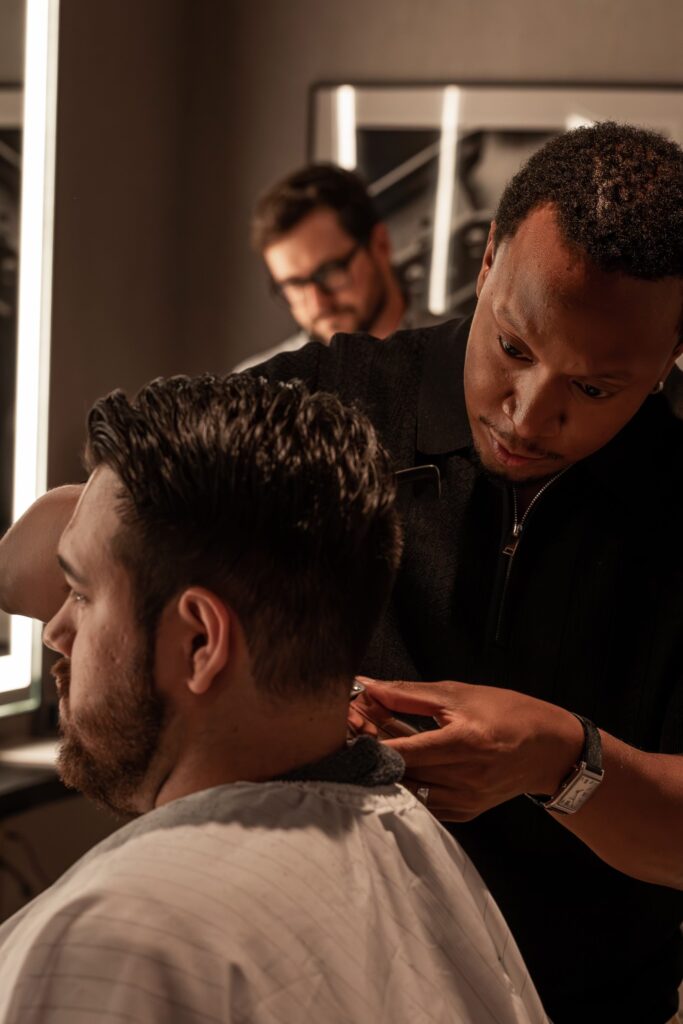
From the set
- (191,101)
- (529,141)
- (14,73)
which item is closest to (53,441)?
(14,73)

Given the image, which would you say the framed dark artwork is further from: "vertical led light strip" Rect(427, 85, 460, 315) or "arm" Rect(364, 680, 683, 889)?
"arm" Rect(364, 680, 683, 889)

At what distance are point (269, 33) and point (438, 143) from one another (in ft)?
2.30

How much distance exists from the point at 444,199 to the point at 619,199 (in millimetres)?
2698

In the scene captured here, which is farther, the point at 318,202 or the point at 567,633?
the point at 318,202

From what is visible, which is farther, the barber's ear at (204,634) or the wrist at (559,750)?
the wrist at (559,750)

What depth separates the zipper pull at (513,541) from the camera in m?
1.42

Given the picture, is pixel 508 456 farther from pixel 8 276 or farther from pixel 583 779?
pixel 8 276

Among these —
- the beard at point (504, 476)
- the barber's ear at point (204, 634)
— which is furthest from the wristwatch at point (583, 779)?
the barber's ear at point (204, 634)

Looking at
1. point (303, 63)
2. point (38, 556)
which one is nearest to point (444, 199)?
point (303, 63)

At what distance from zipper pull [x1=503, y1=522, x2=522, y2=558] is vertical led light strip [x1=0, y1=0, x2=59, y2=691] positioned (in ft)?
5.45

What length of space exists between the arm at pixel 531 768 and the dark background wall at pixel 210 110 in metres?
2.08

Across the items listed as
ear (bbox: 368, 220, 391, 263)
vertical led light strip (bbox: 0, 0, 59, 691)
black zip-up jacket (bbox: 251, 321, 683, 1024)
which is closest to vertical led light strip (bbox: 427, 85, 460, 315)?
ear (bbox: 368, 220, 391, 263)

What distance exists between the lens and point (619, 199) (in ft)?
3.99

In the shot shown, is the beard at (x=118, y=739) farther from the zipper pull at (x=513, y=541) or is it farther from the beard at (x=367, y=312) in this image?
the beard at (x=367, y=312)
